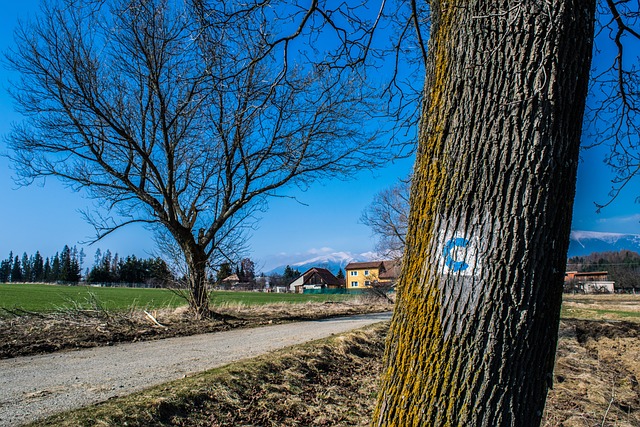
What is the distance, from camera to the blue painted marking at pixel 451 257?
1.86 m

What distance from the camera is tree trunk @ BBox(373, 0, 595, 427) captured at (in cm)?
176

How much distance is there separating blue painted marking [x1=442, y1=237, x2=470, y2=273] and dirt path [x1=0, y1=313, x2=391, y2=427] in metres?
3.96

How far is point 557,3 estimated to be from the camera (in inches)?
73.0

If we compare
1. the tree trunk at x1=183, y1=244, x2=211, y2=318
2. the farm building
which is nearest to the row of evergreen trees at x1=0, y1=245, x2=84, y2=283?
the farm building

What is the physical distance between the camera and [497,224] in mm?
1803

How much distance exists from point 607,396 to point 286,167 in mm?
9273

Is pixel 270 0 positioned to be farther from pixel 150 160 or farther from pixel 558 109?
pixel 150 160

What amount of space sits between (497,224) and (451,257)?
230 millimetres

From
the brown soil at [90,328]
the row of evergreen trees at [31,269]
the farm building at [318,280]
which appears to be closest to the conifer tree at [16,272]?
the row of evergreen trees at [31,269]

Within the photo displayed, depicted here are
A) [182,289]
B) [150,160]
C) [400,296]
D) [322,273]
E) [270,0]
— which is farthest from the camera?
[322,273]

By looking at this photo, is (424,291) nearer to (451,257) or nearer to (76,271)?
(451,257)

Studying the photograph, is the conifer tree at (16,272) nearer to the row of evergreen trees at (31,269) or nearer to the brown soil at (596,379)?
the row of evergreen trees at (31,269)

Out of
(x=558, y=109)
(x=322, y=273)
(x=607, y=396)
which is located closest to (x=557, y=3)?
(x=558, y=109)

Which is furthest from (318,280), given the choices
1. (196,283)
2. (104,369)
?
(104,369)
